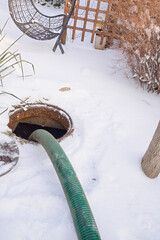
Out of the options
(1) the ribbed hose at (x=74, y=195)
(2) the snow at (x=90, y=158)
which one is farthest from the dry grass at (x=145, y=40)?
(1) the ribbed hose at (x=74, y=195)

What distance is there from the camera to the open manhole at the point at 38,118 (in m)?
2.64

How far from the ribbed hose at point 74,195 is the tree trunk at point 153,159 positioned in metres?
0.70

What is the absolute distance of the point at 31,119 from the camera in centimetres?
283

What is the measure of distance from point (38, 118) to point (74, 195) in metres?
1.36

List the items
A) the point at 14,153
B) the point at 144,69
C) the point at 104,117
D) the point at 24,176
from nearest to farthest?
the point at 24,176
the point at 14,153
the point at 104,117
the point at 144,69

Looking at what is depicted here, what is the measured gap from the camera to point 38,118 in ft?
9.32

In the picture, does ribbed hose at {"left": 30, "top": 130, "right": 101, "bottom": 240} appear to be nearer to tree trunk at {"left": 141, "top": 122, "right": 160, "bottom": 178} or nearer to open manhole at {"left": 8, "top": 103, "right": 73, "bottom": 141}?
open manhole at {"left": 8, "top": 103, "right": 73, "bottom": 141}

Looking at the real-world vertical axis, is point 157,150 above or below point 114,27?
below

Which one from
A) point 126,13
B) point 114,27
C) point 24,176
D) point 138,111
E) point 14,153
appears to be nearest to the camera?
point 24,176

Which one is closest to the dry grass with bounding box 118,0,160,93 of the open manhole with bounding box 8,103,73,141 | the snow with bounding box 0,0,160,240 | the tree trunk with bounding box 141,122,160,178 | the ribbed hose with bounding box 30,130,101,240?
the snow with bounding box 0,0,160,240

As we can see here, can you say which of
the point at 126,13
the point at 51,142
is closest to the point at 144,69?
the point at 126,13

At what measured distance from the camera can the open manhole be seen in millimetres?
2635

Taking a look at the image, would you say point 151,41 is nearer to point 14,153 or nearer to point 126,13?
point 126,13

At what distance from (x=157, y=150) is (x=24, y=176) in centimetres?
107
